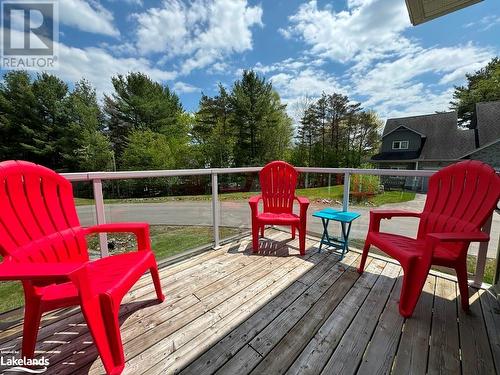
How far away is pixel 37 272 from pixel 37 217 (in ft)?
2.20

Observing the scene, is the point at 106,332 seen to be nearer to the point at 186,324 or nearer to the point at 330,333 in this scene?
the point at 186,324

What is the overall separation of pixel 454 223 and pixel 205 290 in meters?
2.11

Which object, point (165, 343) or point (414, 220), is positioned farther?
point (414, 220)

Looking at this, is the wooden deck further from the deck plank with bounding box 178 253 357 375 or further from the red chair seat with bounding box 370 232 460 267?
the red chair seat with bounding box 370 232 460 267

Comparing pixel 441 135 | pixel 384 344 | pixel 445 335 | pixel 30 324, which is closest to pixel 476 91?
pixel 441 135

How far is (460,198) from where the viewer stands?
1.77 metres

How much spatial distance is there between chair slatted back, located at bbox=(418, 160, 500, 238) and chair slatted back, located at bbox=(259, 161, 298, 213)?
4.62 feet

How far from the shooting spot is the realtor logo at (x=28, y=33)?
4.36 m

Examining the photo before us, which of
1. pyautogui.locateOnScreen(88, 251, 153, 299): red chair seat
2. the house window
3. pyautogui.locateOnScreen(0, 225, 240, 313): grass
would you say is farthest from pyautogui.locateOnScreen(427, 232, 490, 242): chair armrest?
the house window

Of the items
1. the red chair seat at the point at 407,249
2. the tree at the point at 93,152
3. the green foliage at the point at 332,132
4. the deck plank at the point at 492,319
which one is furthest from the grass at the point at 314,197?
the tree at the point at 93,152

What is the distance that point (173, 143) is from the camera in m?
15.0

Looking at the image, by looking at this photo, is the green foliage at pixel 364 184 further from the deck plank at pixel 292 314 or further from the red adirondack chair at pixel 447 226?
the deck plank at pixel 292 314

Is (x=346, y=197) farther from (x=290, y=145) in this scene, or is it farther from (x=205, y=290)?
(x=290, y=145)

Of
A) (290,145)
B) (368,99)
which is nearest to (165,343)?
(290,145)
